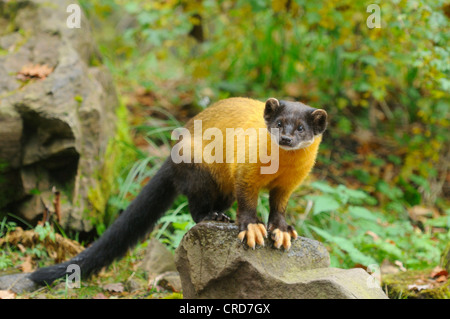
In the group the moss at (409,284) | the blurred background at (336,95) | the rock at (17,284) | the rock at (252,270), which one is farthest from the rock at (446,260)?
the rock at (17,284)

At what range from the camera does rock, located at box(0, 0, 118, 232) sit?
20.3 feet

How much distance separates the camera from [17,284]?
17.1 ft

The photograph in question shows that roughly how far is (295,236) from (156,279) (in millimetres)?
2008

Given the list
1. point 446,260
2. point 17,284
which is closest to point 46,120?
point 17,284

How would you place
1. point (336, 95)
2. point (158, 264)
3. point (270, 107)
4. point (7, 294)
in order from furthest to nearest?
point (336, 95) < point (158, 264) < point (7, 294) < point (270, 107)

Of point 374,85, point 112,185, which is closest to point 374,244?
point 374,85

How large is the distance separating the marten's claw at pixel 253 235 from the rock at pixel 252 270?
6cm

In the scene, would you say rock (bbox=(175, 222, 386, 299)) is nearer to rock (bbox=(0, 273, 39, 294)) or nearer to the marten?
the marten

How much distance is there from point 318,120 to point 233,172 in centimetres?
96

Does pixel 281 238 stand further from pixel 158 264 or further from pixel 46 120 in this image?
pixel 46 120

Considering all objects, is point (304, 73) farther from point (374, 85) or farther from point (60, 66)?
point (60, 66)

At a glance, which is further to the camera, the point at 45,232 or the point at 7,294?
the point at 45,232

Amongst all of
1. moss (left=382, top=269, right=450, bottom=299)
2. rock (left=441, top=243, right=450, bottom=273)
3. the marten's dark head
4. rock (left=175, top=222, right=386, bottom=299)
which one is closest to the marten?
the marten's dark head

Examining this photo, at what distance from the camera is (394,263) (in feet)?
21.2
